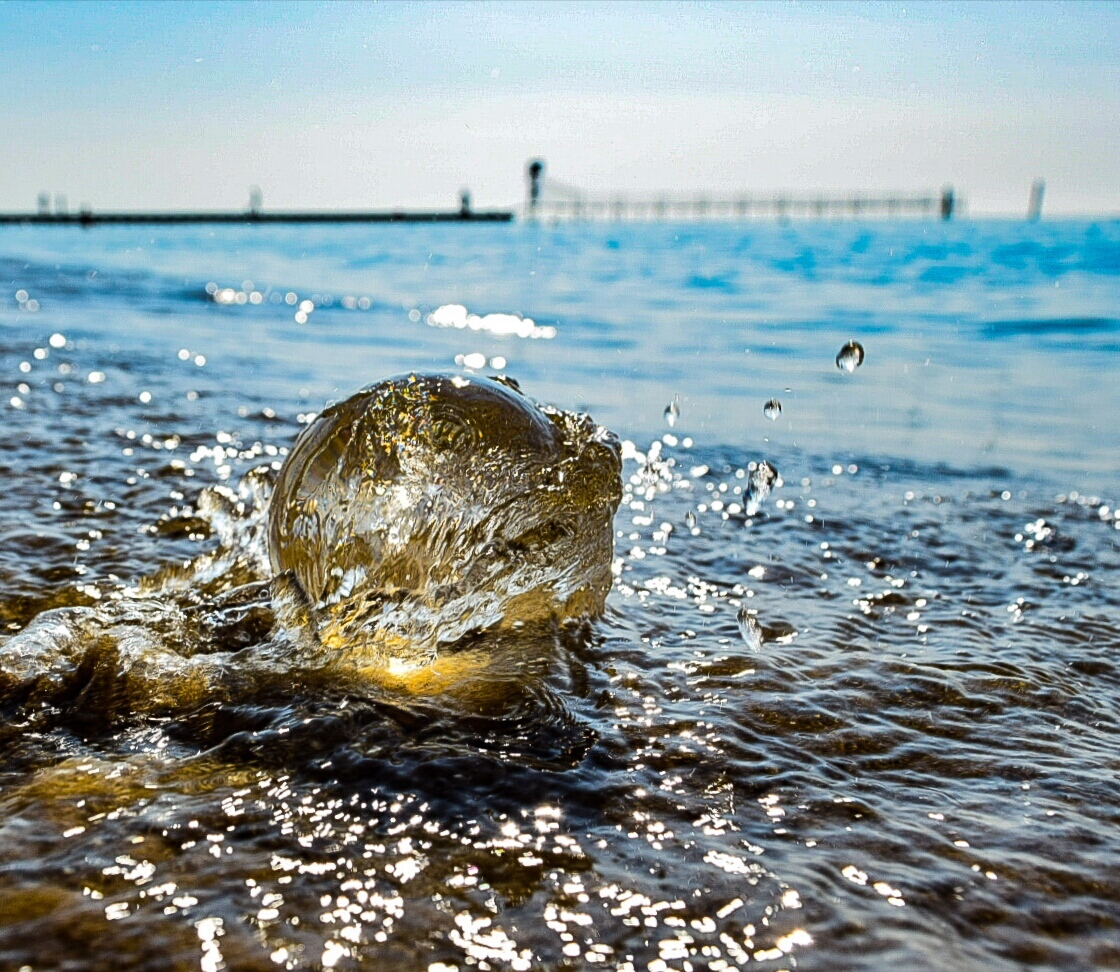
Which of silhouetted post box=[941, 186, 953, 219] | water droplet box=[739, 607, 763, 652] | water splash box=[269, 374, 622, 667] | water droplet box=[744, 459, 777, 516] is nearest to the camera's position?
water splash box=[269, 374, 622, 667]

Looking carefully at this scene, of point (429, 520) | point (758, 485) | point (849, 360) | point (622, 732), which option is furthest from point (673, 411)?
point (622, 732)

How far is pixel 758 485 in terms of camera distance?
5062mm

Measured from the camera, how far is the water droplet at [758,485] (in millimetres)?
4836

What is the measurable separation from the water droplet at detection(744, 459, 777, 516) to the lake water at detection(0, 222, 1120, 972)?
23mm

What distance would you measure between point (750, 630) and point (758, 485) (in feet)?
6.19

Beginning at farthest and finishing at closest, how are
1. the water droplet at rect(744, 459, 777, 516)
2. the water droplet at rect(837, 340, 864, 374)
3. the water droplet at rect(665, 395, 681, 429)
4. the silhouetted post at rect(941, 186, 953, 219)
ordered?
the silhouetted post at rect(941, 186, 953, 219) → the water droplet at rect(837, 340, 864, 374) → the water droplet at rect(665, 395, 681, 429) → the water droplet at rect(744, 459, 777, 516)

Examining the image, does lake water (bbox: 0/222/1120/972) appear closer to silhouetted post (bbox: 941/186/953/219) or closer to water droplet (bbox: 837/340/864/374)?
water droplet (bbox: 837/340/864/374)

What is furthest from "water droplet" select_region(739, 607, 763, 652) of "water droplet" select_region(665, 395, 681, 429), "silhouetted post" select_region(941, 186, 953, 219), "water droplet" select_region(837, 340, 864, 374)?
"silhouetted post" select_region(941, 186, 953, 219)

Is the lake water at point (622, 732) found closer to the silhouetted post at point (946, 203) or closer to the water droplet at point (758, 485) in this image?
the water droplet at point (758, 485)

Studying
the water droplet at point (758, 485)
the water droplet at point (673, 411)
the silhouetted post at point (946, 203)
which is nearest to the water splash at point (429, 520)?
the water droplet at point (758, 485)

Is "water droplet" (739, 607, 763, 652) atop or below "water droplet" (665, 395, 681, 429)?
below

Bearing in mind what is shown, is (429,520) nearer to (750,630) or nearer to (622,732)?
(622,732)

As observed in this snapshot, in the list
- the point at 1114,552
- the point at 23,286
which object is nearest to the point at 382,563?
the point at 1114,552

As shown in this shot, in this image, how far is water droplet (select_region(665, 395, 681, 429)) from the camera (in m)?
6.95
